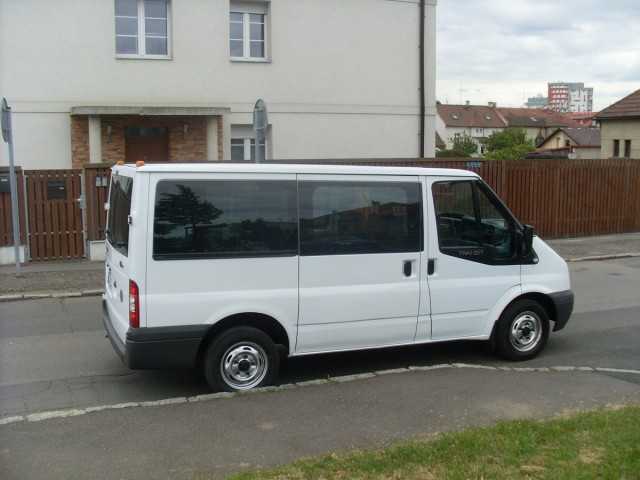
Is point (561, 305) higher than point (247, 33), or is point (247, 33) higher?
point (247, 33)

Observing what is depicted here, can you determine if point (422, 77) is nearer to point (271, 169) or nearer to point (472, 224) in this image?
point (472, 224)

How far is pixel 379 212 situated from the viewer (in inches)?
271

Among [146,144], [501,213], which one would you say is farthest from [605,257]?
[146,144]

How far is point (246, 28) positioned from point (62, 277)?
9077 millimetres

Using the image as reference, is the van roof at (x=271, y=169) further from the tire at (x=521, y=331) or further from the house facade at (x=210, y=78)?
the house facade at (x=210, y=78)

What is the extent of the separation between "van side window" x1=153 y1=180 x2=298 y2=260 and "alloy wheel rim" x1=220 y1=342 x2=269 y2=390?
808mm

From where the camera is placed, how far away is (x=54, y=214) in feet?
47.1

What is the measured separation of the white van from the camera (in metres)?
6.14

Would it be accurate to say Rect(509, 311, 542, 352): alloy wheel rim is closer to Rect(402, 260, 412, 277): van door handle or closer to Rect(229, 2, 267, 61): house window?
Rect(402, 260, 412, 277): van door handle

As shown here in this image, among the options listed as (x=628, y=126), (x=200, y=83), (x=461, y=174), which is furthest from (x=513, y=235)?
(x=628, y=126)

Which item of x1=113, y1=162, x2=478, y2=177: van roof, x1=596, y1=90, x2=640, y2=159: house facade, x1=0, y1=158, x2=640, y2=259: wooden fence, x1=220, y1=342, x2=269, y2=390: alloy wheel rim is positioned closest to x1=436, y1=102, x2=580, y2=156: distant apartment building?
x1=596, y1=90, x2=640, y2=159: house facade

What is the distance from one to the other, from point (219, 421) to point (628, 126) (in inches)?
1214

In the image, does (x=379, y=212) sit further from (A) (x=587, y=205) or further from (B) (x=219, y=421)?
(A) (x=587, y=205)

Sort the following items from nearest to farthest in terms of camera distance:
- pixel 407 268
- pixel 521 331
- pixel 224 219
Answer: pixel 224 219 < pixel 407 268 < pixel 521 331
